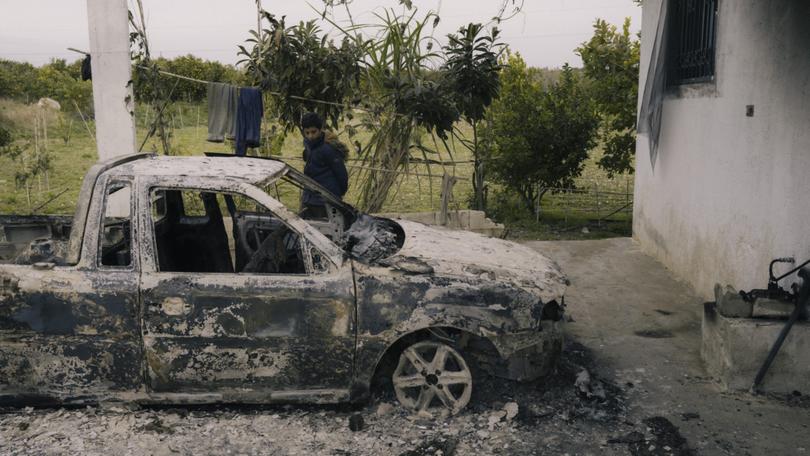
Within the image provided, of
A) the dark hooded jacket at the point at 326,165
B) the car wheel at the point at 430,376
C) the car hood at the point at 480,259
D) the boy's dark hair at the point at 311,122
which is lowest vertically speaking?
the car wheel at the point at 430,376

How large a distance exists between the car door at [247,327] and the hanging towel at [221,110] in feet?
14.8

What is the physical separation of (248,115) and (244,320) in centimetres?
488

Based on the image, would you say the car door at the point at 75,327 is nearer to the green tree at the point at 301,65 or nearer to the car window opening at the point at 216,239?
the car window opening at the point at 216,239

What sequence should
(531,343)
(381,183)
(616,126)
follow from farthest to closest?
(616,126) < (381,183) < (531,343)

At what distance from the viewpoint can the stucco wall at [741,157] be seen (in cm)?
545

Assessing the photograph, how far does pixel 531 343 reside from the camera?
4.61m

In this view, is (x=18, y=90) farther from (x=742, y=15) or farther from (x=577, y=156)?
(x=742, y=15)

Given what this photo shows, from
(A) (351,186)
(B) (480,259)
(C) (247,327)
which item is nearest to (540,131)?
(A) (351,186)

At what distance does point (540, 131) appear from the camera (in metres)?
12.2

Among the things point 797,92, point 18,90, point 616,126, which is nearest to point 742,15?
point 797,92

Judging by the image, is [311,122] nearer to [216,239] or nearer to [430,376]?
[216,239]

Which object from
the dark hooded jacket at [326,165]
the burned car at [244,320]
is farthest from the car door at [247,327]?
the dark hooded jacket at [326,165]

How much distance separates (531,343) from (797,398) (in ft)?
6.60

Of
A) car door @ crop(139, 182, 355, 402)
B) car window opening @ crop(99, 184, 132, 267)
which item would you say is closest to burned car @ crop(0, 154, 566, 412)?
car door @ crop(139, 182, 355, 402)
